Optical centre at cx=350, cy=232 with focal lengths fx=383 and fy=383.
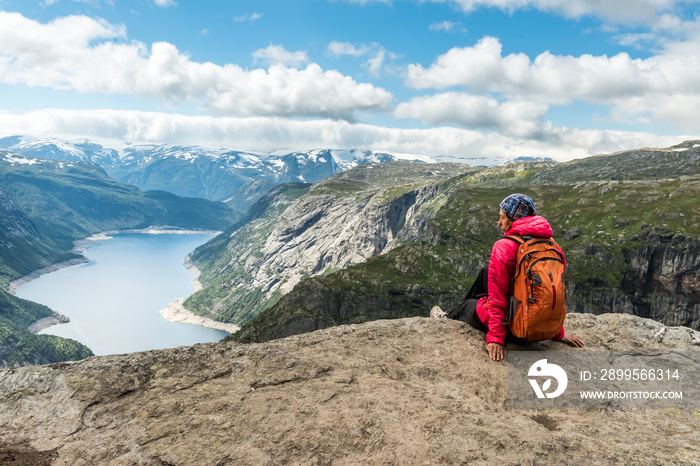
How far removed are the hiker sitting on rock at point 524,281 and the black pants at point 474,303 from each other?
97 cm

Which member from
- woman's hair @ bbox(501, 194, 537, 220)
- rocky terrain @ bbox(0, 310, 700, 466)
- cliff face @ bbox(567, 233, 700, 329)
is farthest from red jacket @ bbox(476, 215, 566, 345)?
cliff face @ bbox(567, 233, 700, 329)

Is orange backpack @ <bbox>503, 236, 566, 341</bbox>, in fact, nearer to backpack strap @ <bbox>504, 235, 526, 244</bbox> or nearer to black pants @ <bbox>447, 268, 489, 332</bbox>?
backpack strap @ <bbox>504, 235, 526, 244</bbox>

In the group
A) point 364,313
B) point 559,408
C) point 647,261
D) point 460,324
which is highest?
point 460,324

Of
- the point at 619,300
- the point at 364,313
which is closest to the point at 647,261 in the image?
the point at 619,300

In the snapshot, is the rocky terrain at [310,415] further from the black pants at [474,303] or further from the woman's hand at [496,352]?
the black pants at [474,303]

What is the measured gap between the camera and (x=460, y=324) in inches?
510

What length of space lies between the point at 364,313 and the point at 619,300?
12978 centimetres

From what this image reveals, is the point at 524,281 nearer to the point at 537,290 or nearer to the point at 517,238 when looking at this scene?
the point at 537,290

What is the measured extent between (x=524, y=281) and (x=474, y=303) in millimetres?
2954

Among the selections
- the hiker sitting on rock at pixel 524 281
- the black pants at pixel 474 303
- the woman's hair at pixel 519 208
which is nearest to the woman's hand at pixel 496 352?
the hiker sitting on rock at pixel 524 281

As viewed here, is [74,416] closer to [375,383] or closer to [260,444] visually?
[260,444]

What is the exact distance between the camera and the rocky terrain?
7129 mm

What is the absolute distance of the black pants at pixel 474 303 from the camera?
1199cm

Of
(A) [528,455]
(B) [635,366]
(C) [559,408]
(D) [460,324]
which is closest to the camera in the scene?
(A) [528,455]
